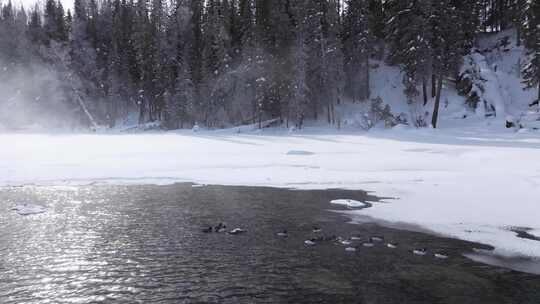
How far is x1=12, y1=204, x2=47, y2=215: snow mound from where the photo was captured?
61.6 ft

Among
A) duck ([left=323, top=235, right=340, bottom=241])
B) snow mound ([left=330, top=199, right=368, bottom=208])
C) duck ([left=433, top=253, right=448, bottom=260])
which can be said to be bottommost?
duck ([left=433, top=253, right=448, bottom=260])

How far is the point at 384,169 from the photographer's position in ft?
94.5

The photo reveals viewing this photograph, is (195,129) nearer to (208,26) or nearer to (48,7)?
(208,26)

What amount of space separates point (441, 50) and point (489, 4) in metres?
25.1

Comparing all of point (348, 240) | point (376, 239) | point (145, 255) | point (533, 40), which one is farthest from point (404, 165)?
point (533, 40)

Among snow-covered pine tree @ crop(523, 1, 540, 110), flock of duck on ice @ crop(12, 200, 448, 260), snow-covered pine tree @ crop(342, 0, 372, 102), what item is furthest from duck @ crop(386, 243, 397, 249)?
snow-covered pine tree @ crop(342, 0, 372, 102)

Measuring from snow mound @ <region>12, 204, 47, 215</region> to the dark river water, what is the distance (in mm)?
391

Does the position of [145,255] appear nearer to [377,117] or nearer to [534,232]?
[534,232]

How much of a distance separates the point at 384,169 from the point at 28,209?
65.8ft

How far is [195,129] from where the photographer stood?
64.7 metres

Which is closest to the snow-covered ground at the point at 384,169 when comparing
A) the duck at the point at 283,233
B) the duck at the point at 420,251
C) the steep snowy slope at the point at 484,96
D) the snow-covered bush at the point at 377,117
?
the duck at the point at 420,251

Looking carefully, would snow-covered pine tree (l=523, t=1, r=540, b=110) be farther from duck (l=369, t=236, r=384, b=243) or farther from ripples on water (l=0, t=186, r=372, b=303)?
duck (l=369, t=236, r=384, b=243)

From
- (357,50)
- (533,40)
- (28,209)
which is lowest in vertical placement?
(28,209)

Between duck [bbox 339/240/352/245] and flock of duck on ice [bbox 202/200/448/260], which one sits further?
duck [bbox 339/240/352/245]
